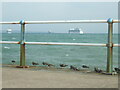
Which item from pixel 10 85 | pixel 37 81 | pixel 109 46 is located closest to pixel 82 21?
pixel 109 46

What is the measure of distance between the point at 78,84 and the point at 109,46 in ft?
3.64

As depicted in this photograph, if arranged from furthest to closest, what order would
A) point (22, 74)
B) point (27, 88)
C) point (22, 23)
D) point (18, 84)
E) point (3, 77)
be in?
point (22, 23) → point (22, 74) → point (3, 77) → point (18, 84) → point (27, 88)

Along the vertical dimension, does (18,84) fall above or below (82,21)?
below

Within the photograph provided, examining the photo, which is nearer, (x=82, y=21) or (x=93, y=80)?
(x=93, y=80)

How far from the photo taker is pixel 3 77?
3.41 meters

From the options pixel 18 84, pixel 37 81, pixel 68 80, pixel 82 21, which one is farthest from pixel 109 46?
pixel 18 84

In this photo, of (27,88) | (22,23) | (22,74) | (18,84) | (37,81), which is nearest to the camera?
(27,88)

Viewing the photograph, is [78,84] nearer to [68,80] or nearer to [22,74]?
[68,80]

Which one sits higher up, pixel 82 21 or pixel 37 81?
pixel 82 21

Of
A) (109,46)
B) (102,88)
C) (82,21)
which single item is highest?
(82,21)

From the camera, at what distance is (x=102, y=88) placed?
9.18 ft

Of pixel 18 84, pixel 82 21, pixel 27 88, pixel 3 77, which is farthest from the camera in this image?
pixel 82 21

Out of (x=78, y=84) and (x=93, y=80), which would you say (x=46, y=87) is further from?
(x=93, y=80)

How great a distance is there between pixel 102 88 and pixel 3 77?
135 centimetres
